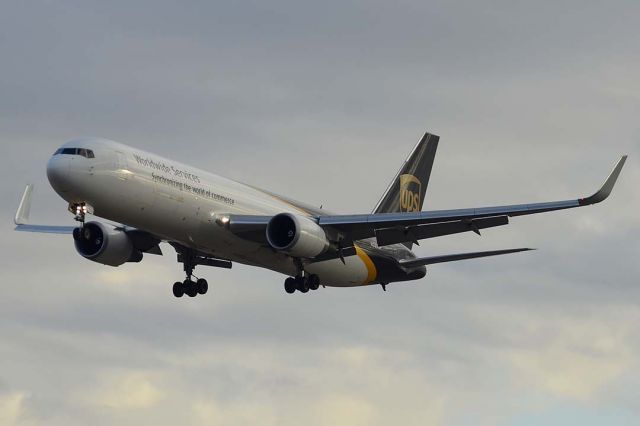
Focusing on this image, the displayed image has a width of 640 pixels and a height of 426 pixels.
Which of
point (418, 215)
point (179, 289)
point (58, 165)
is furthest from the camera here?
point (179, 289)

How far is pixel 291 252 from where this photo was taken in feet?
189

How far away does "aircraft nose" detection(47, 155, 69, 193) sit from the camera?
52.8 meters

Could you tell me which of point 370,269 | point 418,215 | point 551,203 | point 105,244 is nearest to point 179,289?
point 105,244

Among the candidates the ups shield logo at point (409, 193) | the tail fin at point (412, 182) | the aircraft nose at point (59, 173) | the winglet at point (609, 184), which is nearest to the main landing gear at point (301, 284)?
the tail fin at point (412, 182)

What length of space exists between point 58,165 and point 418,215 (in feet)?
49.4

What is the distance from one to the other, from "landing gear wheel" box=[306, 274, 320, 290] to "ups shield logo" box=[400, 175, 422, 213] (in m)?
11.1

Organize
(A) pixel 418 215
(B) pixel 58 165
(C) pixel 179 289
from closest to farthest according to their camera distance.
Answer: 1. (B) pixel 58 165
2. (A) pixel 418 215
3. (C) pixel 179 289

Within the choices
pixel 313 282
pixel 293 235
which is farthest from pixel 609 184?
pixel 313 282

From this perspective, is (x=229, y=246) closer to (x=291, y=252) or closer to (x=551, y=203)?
(x=291, y=252)

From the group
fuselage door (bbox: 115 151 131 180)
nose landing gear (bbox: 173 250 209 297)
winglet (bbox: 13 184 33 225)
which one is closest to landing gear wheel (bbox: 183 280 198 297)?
nose landing gear (bbox: 173 250 209 297)

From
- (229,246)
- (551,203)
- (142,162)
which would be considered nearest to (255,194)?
(229,246)

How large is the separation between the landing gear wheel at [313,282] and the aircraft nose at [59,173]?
503 inches

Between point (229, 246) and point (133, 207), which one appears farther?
point (229, 246)

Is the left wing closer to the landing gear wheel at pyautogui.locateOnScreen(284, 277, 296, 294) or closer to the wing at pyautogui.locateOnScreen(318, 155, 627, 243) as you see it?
the landing gear wheel at pyautogui.locateOnScreen(284, 277, 296, 294)
